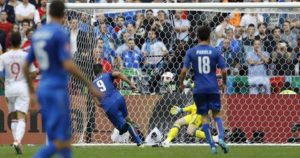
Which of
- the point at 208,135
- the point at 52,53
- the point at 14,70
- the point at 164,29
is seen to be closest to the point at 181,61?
the point at 164,29

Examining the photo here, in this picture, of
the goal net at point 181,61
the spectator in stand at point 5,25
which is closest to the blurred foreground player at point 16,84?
the goal net at point 181,61

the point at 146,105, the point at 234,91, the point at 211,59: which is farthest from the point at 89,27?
the point at 211,59

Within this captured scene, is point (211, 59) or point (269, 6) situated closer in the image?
point (211, 59)

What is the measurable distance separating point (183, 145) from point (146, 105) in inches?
46.7

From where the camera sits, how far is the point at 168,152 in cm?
1677

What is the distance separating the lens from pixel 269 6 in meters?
19.0

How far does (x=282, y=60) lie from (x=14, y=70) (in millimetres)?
5707

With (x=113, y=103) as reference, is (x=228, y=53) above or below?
above

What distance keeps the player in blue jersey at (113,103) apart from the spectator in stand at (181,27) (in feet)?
7.87

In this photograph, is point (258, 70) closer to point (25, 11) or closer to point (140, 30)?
point (140, 30)

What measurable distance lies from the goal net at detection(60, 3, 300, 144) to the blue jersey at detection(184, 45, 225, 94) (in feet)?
9.84

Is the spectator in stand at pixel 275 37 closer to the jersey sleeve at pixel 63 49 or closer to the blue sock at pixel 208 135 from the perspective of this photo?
the blue sock at pixel 208 135

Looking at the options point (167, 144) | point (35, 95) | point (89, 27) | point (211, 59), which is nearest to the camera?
point (35, 95)

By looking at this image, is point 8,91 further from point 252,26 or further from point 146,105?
point 252,26
